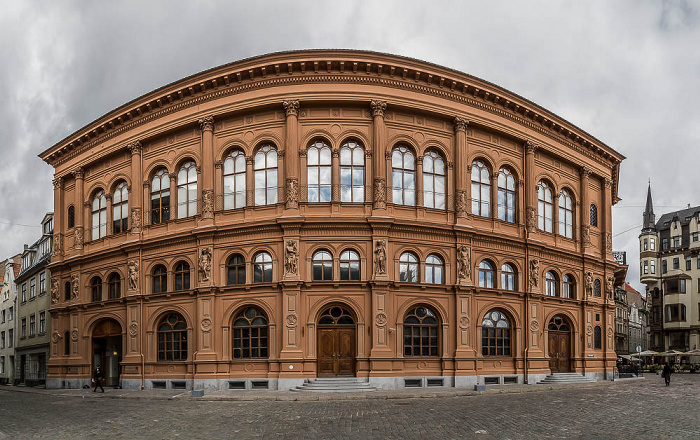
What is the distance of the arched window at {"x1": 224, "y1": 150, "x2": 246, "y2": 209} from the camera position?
3486 centimetres

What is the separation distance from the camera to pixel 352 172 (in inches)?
1329

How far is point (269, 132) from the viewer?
3431 centimetres

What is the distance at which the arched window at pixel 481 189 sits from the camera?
36.9 metres

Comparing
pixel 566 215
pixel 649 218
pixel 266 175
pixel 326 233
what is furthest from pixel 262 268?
pixel 649 218

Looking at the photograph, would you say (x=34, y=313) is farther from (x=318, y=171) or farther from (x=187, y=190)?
(x=318, y=171)

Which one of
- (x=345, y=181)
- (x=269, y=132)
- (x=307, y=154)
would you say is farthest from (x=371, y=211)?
(x=269, y=132)

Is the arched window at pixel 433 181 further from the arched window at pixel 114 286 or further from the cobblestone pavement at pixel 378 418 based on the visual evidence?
the arched window at pixel 114 286

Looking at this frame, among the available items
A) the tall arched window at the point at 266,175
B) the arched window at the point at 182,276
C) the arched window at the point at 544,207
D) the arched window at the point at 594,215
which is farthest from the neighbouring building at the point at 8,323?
the arched window at the point at 594,215

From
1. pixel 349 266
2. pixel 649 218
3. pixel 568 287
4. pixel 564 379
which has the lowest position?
pixel 564 379

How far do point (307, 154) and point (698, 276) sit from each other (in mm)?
70625

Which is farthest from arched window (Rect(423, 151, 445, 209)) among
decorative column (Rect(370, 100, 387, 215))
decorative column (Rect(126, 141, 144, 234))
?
decorative column (Rect(126, 141, 144, 234))

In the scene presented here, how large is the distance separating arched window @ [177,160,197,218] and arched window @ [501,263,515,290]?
1848 centimetres

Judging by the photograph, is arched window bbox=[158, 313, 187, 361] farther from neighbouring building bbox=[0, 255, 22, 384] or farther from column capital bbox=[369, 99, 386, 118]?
neighbouring building bbox=[0, 255, 22, 384]

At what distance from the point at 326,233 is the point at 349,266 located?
2.10m
